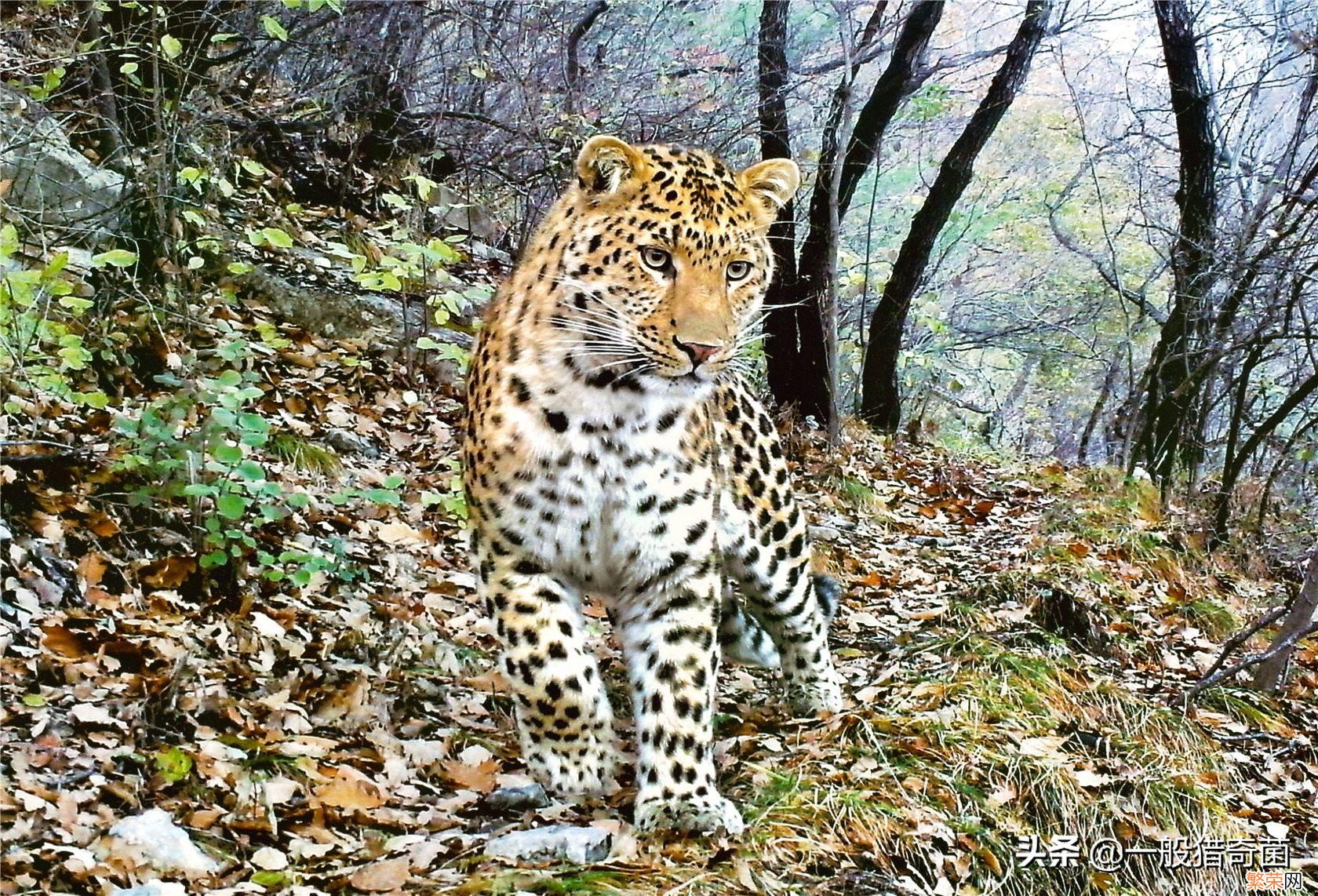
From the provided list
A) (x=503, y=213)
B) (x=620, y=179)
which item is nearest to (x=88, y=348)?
(x=620, y=179)

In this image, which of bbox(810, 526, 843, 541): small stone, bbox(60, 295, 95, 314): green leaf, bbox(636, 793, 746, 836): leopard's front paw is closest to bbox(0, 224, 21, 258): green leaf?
bbox(60, 295, 95, 314): green leaf

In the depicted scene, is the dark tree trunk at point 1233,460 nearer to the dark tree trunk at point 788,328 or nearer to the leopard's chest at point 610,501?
the dark tree trunk at point 788,328

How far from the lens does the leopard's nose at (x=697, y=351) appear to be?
4273mm

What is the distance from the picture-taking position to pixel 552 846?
4.00 m

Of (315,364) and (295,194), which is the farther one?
(295,194)

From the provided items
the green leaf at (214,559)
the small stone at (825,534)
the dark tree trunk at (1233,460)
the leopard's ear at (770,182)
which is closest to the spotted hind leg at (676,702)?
the leopard's ear at (770,182)

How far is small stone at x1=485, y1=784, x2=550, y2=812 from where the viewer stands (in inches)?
173

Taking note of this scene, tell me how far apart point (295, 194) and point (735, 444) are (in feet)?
21.6

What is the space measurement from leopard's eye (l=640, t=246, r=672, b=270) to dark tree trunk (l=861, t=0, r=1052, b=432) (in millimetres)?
9978

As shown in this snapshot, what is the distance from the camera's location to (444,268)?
11.0 meters

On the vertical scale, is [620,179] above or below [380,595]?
above

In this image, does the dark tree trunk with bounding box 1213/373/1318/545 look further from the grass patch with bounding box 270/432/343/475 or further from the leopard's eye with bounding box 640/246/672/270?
the grass patch with bounding box 270/432/343/475

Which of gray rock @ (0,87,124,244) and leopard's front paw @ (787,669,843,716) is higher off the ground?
gray rock @ (0,87,124,244)

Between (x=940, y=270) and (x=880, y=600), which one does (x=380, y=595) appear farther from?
(x=940, y=270)
